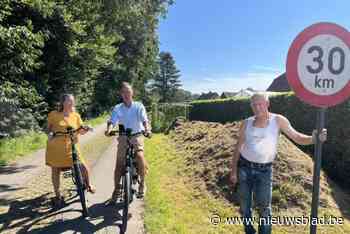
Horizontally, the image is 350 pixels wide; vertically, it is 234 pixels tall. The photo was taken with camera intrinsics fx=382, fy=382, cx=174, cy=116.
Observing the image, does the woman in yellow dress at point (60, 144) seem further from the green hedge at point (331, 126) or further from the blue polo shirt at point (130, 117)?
the green hedge at point (331, 126)

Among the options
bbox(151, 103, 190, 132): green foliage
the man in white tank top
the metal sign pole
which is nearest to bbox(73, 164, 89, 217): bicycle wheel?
the man in white tank top

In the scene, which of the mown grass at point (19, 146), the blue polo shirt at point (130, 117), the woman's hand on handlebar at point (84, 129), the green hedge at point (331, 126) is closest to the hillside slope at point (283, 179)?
the green hedge at point (331, 126)

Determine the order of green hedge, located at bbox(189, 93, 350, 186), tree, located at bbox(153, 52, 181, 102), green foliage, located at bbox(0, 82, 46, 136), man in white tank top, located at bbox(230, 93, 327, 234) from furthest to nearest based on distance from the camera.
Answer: tree, located at bbox(153, 52, 181, 102) → green foliage, located at bbox(0, 82, 46, 136) → green hedge, located at bbox(189, 93, 350, 186) → man in white tank top, located at bbox(230, 93, 327, 234)

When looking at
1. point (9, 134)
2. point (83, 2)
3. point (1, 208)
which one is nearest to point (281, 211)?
point (1, 208)

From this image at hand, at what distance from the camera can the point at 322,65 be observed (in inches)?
144

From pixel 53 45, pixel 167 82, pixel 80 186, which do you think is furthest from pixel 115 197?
pixel 167 82

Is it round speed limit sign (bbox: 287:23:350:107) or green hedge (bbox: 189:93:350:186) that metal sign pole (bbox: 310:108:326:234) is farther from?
green hedge (bbox: 189:93:350:186)

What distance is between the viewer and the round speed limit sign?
3604 millimetres

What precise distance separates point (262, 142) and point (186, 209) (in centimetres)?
298

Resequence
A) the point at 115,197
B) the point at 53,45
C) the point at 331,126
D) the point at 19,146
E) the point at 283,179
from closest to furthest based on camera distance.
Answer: the point at 115,197 → the point at 283,179 → the point at 331,126 → the point at 19,146 → the point at 53,45

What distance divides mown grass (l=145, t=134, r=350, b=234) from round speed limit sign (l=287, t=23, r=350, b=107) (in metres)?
3.03

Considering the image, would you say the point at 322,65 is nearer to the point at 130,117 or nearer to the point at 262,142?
the point at 262,142

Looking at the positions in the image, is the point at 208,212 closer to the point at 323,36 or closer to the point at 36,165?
the point at 323,36

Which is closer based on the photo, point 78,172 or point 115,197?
point 78,172
